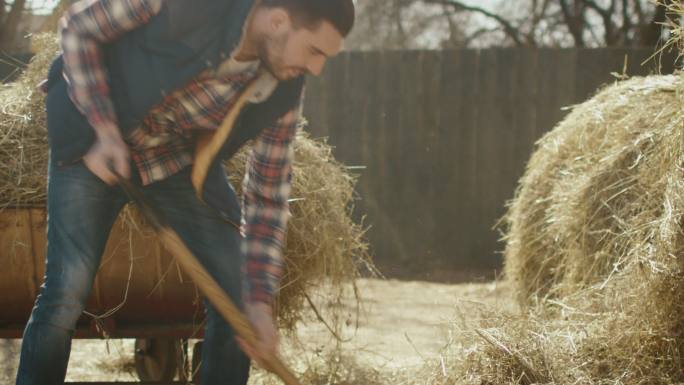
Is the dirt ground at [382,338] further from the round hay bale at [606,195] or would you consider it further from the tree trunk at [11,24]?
the tree trunk at [11,24]

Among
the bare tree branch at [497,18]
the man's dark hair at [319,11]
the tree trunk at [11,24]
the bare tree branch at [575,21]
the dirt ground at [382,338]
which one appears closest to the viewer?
the man's dark hair at [319,11]

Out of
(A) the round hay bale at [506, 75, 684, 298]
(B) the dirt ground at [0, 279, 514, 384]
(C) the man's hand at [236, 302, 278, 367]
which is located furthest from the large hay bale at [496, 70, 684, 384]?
(C) the man's hand at [236, 302, 278, 367]

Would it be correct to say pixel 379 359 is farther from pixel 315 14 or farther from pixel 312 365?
pixel 315 14

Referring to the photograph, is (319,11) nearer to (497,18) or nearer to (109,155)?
(109,155)

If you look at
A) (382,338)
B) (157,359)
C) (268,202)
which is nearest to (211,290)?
(268,202)

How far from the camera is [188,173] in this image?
245 centimetres

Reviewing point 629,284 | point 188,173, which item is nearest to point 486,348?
point 629,284

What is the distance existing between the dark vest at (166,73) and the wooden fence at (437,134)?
4934 millimetres

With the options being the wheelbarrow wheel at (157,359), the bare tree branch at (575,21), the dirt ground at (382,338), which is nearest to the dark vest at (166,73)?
the dirt ground at (382,338)

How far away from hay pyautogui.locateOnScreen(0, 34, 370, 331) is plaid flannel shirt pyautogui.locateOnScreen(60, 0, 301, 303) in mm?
734

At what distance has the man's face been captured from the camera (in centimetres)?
Result: 215

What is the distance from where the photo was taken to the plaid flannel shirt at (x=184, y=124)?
222cm

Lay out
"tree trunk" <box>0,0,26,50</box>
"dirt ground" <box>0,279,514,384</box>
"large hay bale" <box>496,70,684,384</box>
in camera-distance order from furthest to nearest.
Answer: "tree trunk" <box>0,0,26,50</box>
"dirt ground" <box>0,279,514,384</box>
"large hay bale" <box>496,70,684,384</box>

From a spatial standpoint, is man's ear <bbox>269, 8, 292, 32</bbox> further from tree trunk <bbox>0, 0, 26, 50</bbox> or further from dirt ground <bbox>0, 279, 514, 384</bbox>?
tree trunk <bbox>0, 0, 26, 50</bbox>
